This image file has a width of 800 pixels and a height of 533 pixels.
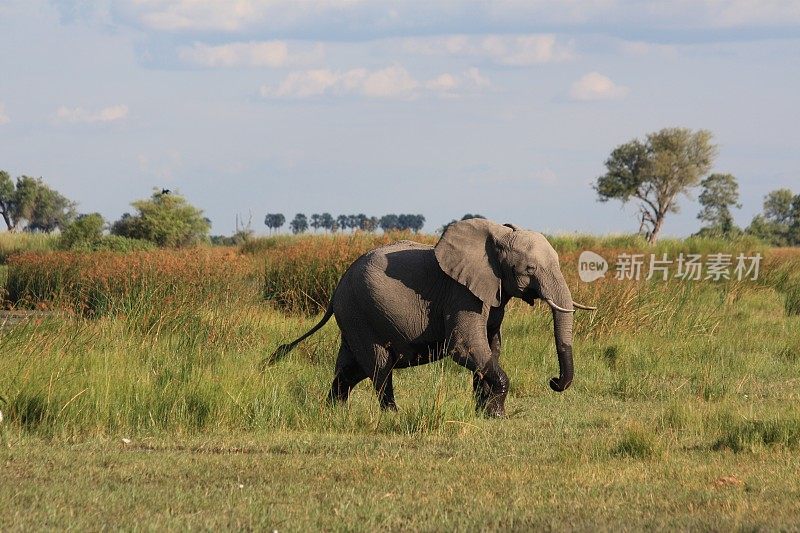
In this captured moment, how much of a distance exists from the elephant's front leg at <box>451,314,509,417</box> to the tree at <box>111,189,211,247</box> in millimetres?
28240

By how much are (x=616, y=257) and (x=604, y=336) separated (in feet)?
42.4

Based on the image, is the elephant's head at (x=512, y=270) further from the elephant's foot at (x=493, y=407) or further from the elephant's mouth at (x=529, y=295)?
the elephant's foot at (x=493, y=407)

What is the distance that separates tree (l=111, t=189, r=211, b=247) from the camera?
3850cm

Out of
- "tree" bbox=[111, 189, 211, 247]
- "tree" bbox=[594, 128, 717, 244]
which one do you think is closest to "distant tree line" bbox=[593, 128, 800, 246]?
"tree" bbox=[594, 128, 717, 244]

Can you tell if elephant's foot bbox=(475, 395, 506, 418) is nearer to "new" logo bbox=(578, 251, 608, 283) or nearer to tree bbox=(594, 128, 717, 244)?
"new" logo bbox=(578, 251, 608, 283)

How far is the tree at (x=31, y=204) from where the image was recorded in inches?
2825

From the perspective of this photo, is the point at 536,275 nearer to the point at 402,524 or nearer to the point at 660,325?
the point at 402,524

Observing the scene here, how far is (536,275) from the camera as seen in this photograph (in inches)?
399

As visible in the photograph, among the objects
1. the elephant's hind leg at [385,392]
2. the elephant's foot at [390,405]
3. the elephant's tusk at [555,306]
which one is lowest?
the elephant's foot at [390,405]

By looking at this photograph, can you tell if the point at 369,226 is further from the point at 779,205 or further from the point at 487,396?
the point at 779,205

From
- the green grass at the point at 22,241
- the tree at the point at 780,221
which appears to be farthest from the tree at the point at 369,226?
the tree at the point at 780,221

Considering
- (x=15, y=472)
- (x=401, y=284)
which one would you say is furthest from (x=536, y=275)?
(x=15, y=472)

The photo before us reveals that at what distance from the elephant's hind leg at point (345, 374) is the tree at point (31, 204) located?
63.8 m

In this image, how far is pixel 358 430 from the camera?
916 centimetres
